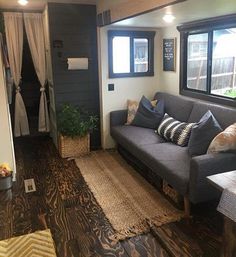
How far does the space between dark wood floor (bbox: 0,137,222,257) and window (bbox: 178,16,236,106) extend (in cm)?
146

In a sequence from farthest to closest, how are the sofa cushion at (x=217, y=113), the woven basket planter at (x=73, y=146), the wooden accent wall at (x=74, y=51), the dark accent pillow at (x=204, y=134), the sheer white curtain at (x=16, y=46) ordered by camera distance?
1. the sheer white curtain at (x=16, y=46)
2. the woven basket planter at (x=73, y=146)
3. the wooden accent wall at (x=74, y=51)
4. the sofa cushion at (x=217, y=113)
5. the dark accent pillow at (x=204, y=134)

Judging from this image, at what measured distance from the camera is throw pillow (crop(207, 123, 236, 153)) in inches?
94.7

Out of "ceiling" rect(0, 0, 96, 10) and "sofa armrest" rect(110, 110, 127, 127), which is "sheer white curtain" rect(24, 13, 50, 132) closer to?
"ceiling" rect(0, 0, 96, 10)

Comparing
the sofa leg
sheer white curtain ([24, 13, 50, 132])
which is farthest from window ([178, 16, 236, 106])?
sheer white curtain ([24, 13, 50, 132])

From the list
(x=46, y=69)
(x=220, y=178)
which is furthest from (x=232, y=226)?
(x=46, y=69)

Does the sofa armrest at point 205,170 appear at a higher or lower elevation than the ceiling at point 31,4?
lower

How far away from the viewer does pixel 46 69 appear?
469 cm

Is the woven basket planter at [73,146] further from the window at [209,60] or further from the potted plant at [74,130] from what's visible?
the window at [209,60]

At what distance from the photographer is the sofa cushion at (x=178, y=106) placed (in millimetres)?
3524

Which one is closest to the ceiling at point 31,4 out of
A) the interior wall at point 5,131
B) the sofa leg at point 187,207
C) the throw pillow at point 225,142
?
the interior wall at point 5,131

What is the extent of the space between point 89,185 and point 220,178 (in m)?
1.82

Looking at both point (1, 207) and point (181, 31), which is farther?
point (181, 31)

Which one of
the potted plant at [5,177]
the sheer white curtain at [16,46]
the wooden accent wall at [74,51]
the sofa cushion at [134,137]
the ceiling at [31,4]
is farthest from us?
the sheer white curtain at [16,46]

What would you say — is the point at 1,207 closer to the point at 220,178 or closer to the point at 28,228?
the point at 28,228
